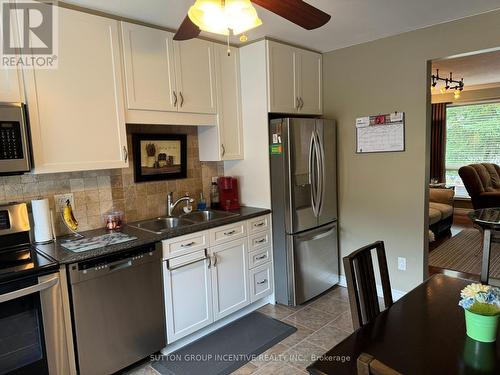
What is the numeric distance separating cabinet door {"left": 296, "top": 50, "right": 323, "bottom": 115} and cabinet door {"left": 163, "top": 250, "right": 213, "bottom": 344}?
5.74 feet

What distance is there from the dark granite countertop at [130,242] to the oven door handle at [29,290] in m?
0.11

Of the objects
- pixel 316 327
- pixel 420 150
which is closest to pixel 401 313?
pixel 316 327

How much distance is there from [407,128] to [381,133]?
22 centimetres

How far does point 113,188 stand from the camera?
2.66 m

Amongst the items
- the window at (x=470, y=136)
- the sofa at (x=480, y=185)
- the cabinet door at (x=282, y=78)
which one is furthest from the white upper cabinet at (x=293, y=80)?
the window at (x=470, y=136)

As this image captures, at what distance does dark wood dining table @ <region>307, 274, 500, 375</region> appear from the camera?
107cm

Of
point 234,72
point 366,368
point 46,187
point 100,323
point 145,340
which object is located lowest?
point 145,340

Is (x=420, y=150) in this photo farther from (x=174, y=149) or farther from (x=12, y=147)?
(x=12, y=147)

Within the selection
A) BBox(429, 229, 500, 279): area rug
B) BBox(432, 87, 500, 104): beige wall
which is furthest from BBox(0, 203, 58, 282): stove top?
BBox(432, 87, 500, 104): beige wall

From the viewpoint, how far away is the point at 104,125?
2.30 meters

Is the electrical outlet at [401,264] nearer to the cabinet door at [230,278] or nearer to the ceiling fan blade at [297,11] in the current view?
the cabinet door at [230,278]

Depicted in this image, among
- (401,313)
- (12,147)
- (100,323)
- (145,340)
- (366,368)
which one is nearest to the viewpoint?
(366,368)

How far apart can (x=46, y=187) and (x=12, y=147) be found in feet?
1.66

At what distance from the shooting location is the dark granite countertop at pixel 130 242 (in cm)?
195
